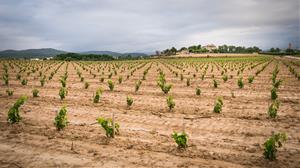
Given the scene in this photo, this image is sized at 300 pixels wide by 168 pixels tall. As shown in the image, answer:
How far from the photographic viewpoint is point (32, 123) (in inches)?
477

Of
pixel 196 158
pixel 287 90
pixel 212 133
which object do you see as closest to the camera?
pixel 196 158

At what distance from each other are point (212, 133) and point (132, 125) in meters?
3.12

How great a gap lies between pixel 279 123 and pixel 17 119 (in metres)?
10.4

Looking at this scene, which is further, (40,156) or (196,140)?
(196,140)

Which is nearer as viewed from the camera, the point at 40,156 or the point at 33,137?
the point at 40,156

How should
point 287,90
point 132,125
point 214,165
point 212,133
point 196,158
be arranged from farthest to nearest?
point 287,90 < point 132,125 < point 212,133 < point 196,158 < point 214,165

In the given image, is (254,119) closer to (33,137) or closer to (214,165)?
(214,165)

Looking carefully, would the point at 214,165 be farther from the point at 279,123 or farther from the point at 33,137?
the point at 33,137

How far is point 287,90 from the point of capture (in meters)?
20.4

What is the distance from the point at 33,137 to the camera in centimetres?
1029

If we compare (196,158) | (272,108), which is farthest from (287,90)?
(196,158)

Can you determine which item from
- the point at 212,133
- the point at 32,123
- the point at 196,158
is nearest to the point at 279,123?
the point at 212,133

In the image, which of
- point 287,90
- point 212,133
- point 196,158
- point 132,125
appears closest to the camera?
point 196,158

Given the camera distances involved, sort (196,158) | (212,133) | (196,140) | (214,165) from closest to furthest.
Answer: (214,165) → (196,158) → (196,140) → (212,133)
